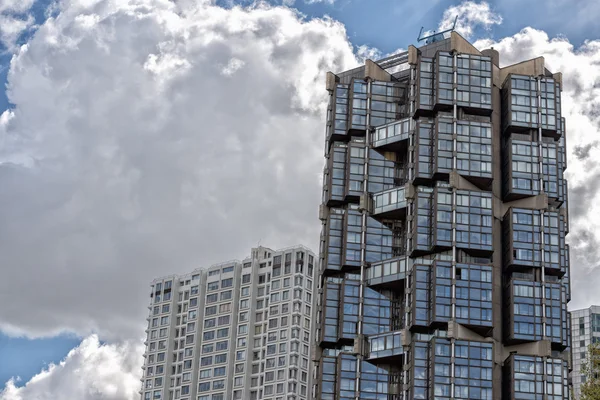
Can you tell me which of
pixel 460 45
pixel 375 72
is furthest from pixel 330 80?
pixel 460 45

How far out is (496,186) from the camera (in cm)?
14362

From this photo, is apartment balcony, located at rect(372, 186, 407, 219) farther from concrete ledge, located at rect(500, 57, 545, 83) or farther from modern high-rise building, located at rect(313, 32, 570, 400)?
concrete ledge, located at rect(500, 57, 545, 83)

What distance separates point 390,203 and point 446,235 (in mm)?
10938

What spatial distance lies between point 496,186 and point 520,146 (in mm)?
5917

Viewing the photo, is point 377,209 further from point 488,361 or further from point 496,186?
point 488,361

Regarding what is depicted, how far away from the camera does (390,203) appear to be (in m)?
146

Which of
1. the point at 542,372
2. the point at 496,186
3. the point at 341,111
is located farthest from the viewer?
the point at 341,111

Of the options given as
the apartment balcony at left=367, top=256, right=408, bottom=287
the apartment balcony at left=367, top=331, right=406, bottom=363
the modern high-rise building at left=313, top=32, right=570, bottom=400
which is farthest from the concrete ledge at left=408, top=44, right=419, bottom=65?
the apartment balcony at left=367, top=331, right=406, bottom=363

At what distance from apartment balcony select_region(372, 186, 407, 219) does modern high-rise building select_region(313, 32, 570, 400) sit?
0.18 metres

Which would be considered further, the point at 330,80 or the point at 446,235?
the point at 330,80

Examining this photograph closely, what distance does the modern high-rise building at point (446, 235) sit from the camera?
133 m

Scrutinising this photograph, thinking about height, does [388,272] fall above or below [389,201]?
below

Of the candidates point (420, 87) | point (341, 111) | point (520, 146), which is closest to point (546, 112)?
point (520, 146)

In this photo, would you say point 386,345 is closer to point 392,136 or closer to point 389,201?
point 389,201
